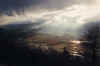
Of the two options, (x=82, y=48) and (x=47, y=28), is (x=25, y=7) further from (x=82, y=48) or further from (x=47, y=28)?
(x=82, y=48)

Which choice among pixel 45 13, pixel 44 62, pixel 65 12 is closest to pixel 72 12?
pixel 65 12

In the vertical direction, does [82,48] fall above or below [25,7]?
below

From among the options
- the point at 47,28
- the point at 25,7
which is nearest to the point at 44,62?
the point at 47,28

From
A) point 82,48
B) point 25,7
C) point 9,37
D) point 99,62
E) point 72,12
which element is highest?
point 25,7

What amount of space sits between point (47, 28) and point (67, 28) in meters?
0.25

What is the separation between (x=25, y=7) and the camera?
4.79 feet

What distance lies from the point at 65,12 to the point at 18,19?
62 cm

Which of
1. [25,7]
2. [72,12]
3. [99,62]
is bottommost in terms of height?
[99,62]

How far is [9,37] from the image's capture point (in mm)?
1479

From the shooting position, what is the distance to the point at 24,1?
146 cm

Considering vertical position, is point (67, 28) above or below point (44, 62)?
above

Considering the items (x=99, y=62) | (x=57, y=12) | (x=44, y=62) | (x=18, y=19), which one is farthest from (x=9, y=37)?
(x=99, y=62)

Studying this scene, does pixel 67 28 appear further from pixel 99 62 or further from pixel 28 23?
pixel 99 62

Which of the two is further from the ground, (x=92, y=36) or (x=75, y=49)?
(x=92, y=36)
